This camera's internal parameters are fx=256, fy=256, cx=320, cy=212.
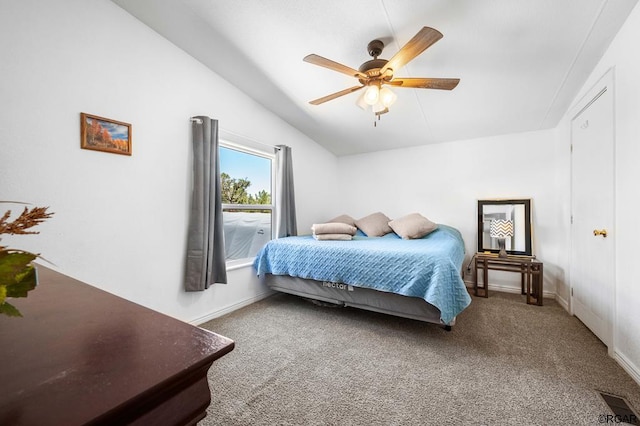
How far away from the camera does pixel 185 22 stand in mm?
2068

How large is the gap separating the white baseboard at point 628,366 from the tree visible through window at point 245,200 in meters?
3.31

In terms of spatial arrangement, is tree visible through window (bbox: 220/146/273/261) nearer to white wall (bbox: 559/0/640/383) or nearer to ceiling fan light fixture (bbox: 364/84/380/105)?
ceiling fan light fixture (bbox: 364/84/380/105)

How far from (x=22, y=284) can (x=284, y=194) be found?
289cm

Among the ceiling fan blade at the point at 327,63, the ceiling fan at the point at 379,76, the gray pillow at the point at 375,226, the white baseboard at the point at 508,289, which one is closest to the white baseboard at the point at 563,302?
the white baseboard at the point at 508,289

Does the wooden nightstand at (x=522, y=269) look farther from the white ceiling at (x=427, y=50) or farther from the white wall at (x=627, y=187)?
the white ceiling at (x=427, y=50)

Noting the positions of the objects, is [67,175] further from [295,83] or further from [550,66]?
[550,66]

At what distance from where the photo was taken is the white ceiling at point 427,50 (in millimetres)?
1715

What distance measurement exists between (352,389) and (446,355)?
0.82 metres

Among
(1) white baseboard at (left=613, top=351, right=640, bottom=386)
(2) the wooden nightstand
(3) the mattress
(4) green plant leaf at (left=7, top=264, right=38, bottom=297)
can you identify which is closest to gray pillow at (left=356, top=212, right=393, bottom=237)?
(2) the wooden nightstand

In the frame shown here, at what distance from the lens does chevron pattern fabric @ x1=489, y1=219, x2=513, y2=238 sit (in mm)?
3129

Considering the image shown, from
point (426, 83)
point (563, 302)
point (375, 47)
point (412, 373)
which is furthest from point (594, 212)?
point (375, 47)

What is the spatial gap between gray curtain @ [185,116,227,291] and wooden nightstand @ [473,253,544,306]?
3068 millimetres

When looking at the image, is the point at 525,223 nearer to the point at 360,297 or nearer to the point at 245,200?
the point at 360,297

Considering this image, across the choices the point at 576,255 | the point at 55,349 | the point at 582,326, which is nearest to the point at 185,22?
the point at 55,349
